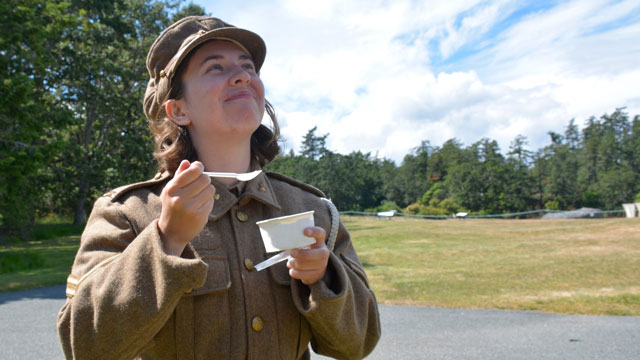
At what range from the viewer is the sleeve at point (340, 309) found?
5.32 ft

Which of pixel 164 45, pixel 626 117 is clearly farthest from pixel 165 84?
pixel 626 117

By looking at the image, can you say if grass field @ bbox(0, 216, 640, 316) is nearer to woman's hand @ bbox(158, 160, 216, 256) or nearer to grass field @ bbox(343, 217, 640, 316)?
grass field @ bbox(343, 217, 640, 316)

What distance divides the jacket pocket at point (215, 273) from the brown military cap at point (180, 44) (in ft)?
2.20

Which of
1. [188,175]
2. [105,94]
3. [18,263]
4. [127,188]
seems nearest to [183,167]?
[188,175]

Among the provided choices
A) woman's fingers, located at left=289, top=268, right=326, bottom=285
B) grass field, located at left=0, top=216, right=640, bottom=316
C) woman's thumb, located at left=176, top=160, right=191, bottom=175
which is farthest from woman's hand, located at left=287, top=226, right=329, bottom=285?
grass field, located at left=0, top=216, right=640, bottom=316

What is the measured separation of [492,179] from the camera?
59125mm

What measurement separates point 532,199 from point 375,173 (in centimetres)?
2031

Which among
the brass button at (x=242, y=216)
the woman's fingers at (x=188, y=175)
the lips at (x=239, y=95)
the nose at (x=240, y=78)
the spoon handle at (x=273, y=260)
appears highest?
the nose at (x=240, y=78)

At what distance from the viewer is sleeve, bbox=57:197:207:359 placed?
1389 millimetres

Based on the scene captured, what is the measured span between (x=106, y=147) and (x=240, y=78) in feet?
94.3

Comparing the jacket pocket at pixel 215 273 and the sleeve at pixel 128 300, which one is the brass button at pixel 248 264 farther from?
the sleeve at pixel 128 300

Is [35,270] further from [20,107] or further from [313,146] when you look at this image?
[313,146]

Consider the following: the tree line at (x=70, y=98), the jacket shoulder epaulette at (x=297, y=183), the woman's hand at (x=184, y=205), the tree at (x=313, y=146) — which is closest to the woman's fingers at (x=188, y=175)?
the woman's hand at (x=184, y=205)

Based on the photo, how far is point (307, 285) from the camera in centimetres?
172
